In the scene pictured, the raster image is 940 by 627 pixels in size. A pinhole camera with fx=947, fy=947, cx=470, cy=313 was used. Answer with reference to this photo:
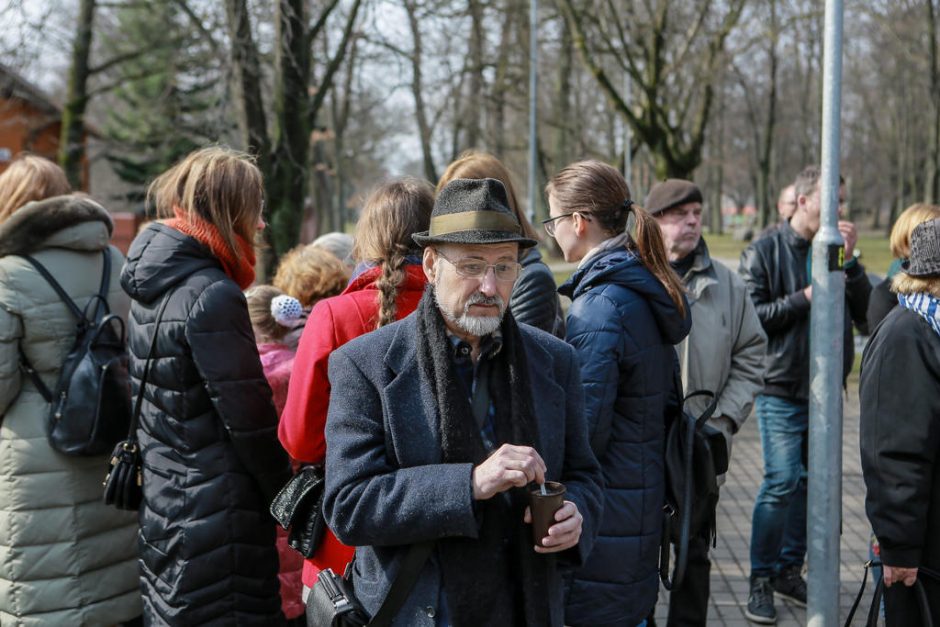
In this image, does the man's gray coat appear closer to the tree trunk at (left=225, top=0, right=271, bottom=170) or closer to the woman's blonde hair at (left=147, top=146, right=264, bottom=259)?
the woman's blonde hair at (left=147, top=146, right=264, bottom=259)

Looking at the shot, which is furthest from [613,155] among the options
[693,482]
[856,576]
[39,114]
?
[693,482]

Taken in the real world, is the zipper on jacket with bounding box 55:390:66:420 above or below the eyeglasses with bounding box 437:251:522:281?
below

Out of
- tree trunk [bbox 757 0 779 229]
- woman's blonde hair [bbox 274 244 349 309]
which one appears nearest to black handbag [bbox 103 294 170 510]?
woman's blonde hair [bbox 274 244 349 309]

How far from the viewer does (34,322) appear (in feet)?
11.9

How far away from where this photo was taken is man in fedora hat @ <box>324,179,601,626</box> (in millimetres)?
2137

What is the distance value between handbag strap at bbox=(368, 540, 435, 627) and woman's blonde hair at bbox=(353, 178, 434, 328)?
0.87 m

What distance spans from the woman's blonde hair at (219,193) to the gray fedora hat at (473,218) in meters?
1.24

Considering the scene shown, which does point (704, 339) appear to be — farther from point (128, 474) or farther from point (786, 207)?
point (128, 474)

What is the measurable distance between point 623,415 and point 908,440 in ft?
2.97

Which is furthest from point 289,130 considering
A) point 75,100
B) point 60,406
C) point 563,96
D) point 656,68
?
point 563,96

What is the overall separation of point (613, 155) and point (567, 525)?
31.3 metres

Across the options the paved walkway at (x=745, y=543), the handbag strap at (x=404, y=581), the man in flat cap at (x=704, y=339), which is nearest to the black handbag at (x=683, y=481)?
the man in flat cap at (x=704, y=339)

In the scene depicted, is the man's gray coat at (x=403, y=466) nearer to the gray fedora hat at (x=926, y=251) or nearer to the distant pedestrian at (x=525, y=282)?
the distant pedestrian at (x=525, y=282)

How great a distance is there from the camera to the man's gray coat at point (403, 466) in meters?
2.12
